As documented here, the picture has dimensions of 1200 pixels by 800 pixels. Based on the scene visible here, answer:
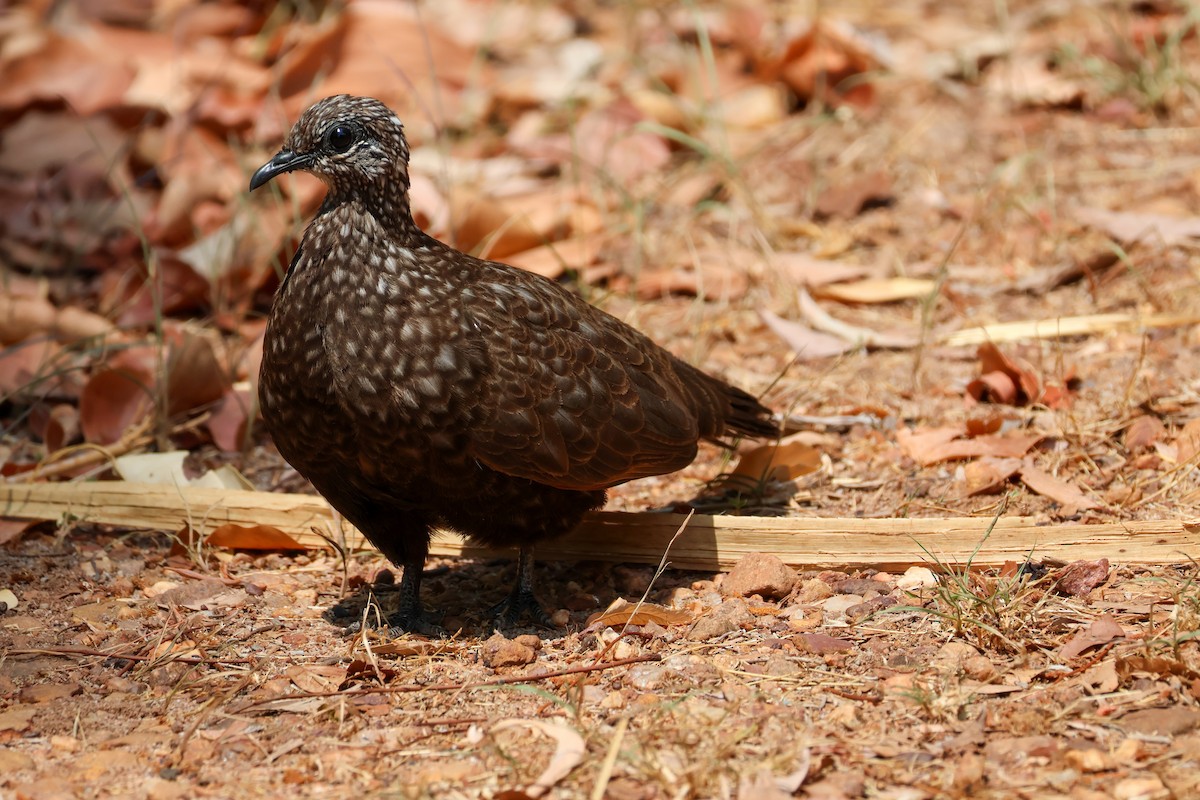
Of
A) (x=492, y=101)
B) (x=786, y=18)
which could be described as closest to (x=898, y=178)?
(x=786, y=18)

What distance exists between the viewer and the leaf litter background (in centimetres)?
333

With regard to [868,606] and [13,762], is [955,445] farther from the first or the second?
[13,762]

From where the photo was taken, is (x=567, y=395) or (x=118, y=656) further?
(x=567, y=395)

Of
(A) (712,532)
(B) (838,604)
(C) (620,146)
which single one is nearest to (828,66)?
(C) (620,146)

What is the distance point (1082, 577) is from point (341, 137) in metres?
2.51

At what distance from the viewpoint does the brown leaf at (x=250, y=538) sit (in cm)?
462

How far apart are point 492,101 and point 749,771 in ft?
18.1

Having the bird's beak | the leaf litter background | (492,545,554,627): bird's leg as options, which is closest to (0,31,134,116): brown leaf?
the leaf litter background

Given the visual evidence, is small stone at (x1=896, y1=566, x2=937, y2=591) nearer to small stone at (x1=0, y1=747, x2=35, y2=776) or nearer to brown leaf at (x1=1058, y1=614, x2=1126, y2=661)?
brown leaf at (x1=1058, y1=614, x2=1126, y2=661)

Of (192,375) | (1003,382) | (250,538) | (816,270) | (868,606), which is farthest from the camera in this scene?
(816,270)

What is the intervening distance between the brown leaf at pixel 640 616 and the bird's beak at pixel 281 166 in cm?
160

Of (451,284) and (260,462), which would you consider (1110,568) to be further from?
(260,462)

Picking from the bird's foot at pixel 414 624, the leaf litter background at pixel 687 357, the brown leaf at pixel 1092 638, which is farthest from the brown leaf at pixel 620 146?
the brown leaf at pixel 1092 638

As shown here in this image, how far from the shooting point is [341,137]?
4.06 meters
